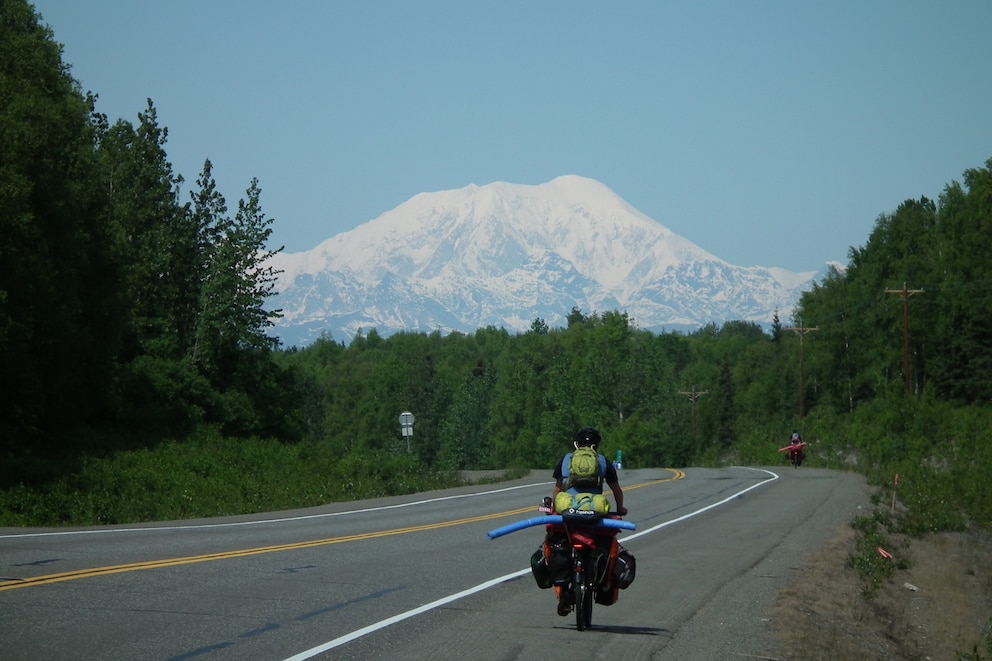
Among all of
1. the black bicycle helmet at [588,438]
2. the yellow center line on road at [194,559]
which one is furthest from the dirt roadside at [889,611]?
the yellow center line on road at [194,559]

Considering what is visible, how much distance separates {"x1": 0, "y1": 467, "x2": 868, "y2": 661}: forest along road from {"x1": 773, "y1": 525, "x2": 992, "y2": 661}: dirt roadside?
0.39 m

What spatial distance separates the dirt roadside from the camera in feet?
38.0

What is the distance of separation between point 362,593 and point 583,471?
10.6 feet

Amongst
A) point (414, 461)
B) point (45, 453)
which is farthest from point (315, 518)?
point (414, 461)

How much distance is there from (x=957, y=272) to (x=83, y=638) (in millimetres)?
81147

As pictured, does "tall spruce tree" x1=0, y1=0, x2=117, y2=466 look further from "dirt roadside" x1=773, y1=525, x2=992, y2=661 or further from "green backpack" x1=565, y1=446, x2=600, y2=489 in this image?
"green backpack" x1=565, y1=446, x2=600, y2=489

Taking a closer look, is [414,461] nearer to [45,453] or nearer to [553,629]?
[45,453]

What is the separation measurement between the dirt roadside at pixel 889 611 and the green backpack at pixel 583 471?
2168mm

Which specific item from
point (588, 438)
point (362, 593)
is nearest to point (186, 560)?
point (362, 593)

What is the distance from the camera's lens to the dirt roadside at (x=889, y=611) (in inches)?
456

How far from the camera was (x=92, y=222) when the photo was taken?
41250 millimetres

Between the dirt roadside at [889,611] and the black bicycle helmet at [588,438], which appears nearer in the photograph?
the black bicycle helmet at [588,438]

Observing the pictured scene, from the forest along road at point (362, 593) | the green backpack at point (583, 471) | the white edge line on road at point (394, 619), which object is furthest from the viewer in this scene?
the green backpack at point (583, 471)

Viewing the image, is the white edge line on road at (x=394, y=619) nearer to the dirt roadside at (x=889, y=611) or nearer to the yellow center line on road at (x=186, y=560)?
Answer: the dirt roadside at (x=889, y=611)
